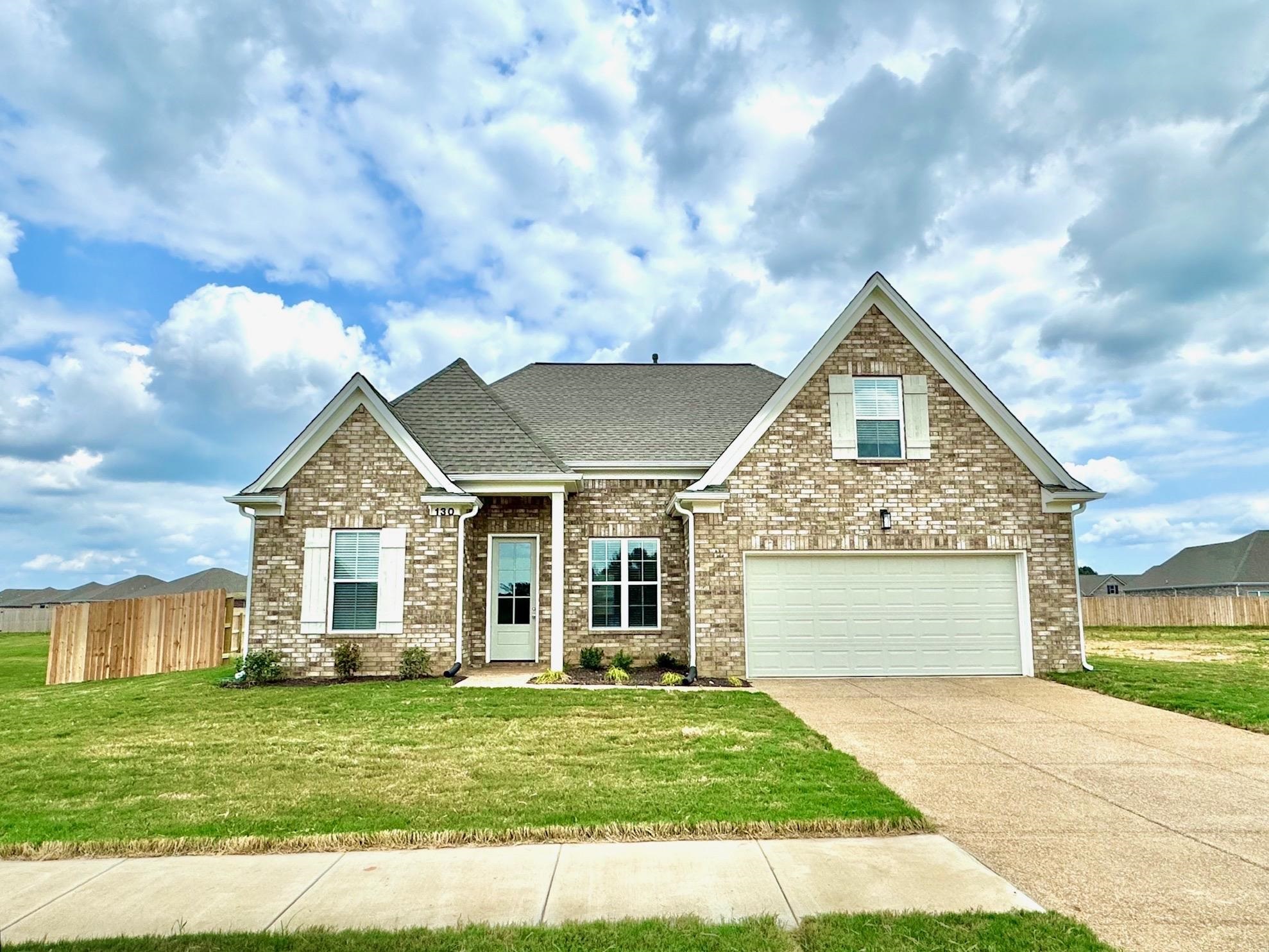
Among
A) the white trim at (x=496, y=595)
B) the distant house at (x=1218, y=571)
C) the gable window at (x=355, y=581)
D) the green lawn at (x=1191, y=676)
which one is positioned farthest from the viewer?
the distant house at (x=1218, y=571)

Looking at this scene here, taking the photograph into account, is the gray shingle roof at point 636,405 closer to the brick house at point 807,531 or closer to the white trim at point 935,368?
the brick house at point 807,531

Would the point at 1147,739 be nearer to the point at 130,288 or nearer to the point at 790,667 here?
the point at 790,667

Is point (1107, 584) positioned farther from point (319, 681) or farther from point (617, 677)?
point (319, 681)

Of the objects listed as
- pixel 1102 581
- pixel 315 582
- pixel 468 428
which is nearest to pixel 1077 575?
pixel 468 428

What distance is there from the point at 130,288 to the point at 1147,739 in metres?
15.7

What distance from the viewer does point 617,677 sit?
42.0 feet

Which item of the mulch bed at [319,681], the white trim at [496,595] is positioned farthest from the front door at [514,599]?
the mulch bed at [319,681]

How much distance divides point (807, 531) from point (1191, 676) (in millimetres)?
7615

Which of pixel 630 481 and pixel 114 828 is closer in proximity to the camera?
pixel 114 828

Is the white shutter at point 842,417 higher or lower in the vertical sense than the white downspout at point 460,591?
higher

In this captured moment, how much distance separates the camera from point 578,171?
15.2 meters

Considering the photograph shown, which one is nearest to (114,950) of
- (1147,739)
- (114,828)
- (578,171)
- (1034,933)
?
(114,828)

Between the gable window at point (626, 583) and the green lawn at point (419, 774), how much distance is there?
3.80 meters

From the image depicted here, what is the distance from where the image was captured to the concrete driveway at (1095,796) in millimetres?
4062
